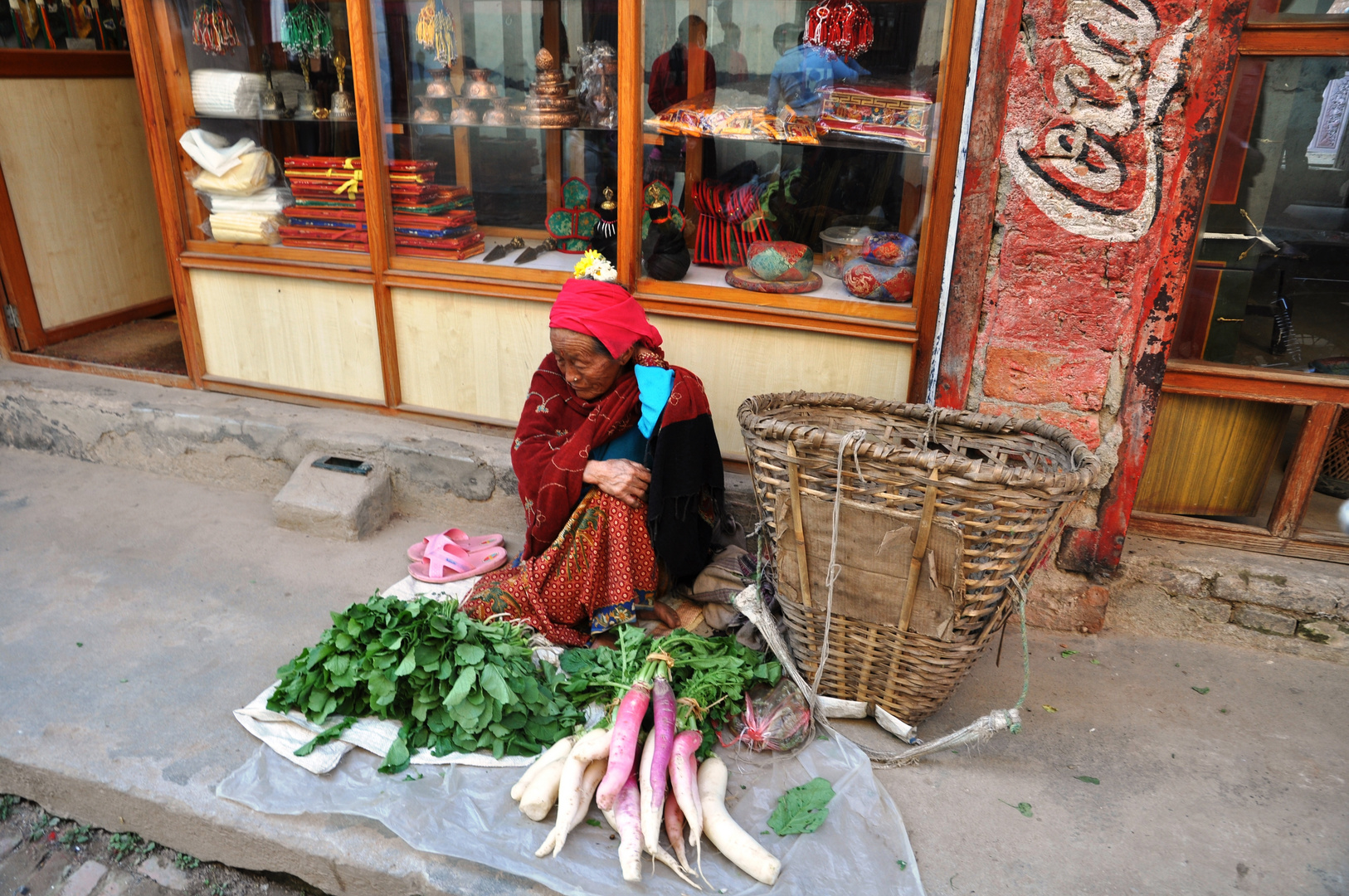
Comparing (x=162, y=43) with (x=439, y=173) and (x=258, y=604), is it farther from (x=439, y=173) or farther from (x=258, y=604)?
(x=258, y=604)

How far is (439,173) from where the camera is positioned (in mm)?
4117

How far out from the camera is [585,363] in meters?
3.06

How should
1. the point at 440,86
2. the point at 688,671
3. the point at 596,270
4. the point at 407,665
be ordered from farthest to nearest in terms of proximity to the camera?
the point at 440,86 < the point at 596,270 < the point at 688,671 < the point at 407,665

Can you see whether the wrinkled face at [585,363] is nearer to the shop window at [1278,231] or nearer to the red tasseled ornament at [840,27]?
the red tasseled ornament at [840,27]

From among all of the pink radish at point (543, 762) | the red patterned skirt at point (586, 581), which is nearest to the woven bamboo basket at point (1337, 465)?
the red patterned skirt at point (586, 581)

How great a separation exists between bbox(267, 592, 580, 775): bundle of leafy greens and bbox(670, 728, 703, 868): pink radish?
1.43ft

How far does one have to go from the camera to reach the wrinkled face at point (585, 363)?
3.01 meters

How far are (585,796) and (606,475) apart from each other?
3.79ft

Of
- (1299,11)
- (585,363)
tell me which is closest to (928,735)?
(585,363)

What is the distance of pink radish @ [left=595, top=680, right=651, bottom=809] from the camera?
222cm

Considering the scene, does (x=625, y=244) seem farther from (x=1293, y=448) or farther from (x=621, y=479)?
(x=1293, y=448)

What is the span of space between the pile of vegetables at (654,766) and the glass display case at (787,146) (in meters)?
1.67

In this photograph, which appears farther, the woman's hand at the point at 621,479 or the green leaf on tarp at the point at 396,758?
the woman's hand at the point at 621,479

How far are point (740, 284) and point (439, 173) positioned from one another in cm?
161
